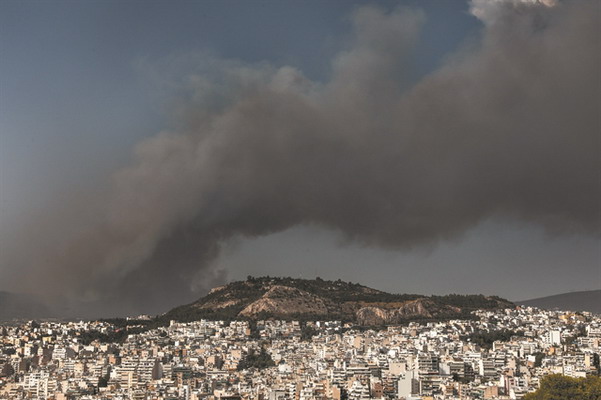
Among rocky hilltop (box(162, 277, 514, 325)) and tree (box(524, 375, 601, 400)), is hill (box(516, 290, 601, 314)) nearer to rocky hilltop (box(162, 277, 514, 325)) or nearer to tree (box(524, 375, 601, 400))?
rocky hilltop (box(162, 277, 514, 325))

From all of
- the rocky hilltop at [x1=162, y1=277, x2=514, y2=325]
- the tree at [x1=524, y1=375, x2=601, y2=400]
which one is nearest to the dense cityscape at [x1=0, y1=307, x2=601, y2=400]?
the tree at [x1=524, y1=375, x2=601, y2=400]

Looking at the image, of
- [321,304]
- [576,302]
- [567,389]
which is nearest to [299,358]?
[567,389]

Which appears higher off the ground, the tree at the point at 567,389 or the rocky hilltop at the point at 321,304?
the rocky hilltop at the point at 321,304

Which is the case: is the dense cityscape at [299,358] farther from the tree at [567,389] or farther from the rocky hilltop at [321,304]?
the rocky hilltop at [321,304]

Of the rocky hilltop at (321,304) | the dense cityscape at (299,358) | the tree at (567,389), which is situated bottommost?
the tree at (567,389)

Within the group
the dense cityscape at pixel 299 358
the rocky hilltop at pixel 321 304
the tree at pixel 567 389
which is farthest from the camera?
the rocky hilltop at pixel 321 304

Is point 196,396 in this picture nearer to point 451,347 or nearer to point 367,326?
point 451,347

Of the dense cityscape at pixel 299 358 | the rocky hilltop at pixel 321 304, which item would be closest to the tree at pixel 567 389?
the dense cityscape at pixel 299 358
